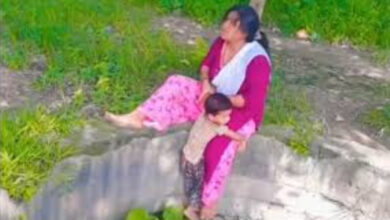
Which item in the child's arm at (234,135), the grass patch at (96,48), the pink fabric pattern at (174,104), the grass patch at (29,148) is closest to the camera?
the grass patch at (29,148)

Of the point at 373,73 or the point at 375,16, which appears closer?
the point at 373,73

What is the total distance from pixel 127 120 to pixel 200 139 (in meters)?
0.41

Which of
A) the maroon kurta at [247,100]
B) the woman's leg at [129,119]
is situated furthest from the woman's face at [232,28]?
the woman's leg at [129,119]

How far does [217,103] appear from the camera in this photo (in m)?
4.70

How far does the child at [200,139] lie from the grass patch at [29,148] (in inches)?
24.6

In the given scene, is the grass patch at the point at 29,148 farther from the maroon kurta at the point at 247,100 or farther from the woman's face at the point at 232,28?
the woman's face at the point at 232,28

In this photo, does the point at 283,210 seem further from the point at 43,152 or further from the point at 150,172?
the point at 43,152

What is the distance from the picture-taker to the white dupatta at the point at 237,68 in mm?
4730

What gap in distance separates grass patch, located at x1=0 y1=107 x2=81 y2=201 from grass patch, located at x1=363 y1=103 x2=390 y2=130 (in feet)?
6.19

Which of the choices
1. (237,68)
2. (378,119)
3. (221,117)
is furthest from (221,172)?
(378,119)

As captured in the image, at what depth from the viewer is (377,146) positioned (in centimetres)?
525

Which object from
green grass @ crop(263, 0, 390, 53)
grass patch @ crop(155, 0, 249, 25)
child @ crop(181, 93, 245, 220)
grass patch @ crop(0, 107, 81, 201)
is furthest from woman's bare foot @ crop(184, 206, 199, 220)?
green grass @ crop(263, 0, 390, 53)

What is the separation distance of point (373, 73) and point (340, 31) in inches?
31.8

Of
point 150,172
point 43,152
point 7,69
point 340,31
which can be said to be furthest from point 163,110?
point 340,31
